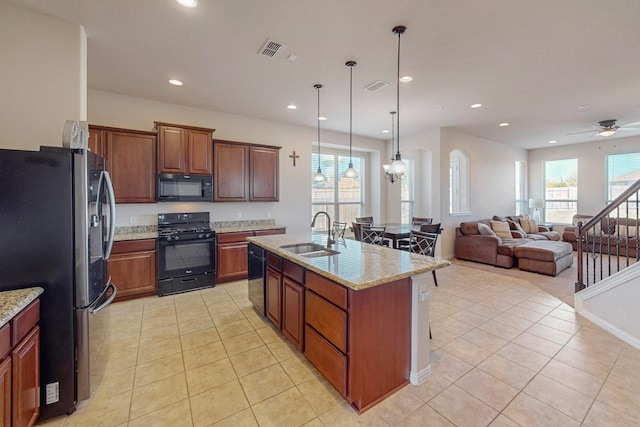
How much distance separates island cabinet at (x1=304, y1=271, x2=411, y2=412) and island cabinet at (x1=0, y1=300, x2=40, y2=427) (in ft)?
5.51

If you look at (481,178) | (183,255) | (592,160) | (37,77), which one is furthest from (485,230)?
(37,77)

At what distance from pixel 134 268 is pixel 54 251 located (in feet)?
7.47

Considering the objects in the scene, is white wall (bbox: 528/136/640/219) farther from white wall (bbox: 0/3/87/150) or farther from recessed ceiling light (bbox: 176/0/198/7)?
white wall (bbox: 0/3/87/150)

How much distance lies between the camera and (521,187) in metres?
8.88

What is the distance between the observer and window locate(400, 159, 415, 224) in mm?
7602

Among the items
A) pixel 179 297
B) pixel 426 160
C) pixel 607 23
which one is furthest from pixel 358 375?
pixel 426 160

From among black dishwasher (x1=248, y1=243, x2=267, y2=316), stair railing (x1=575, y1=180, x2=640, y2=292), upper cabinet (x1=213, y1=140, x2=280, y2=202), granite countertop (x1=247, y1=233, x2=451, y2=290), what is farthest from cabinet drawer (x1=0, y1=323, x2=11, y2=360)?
stair railing (x1=575, y1=180, x2=640, y2=292)

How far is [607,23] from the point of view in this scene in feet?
7.98

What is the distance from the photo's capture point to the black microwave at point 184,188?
13.5 feet

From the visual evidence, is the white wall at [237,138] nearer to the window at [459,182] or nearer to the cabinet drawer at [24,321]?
the window at [459,182]

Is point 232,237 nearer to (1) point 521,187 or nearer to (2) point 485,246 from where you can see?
(2) point 485,246

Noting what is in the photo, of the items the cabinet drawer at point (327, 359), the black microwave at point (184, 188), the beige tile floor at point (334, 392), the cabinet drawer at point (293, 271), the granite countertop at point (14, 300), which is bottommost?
the beige tile floor at point (334, 392)

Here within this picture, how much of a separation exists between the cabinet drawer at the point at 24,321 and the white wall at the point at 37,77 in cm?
148

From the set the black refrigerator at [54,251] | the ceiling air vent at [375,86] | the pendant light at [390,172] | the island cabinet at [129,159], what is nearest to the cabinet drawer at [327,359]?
the black refrigerator at [54,251]
